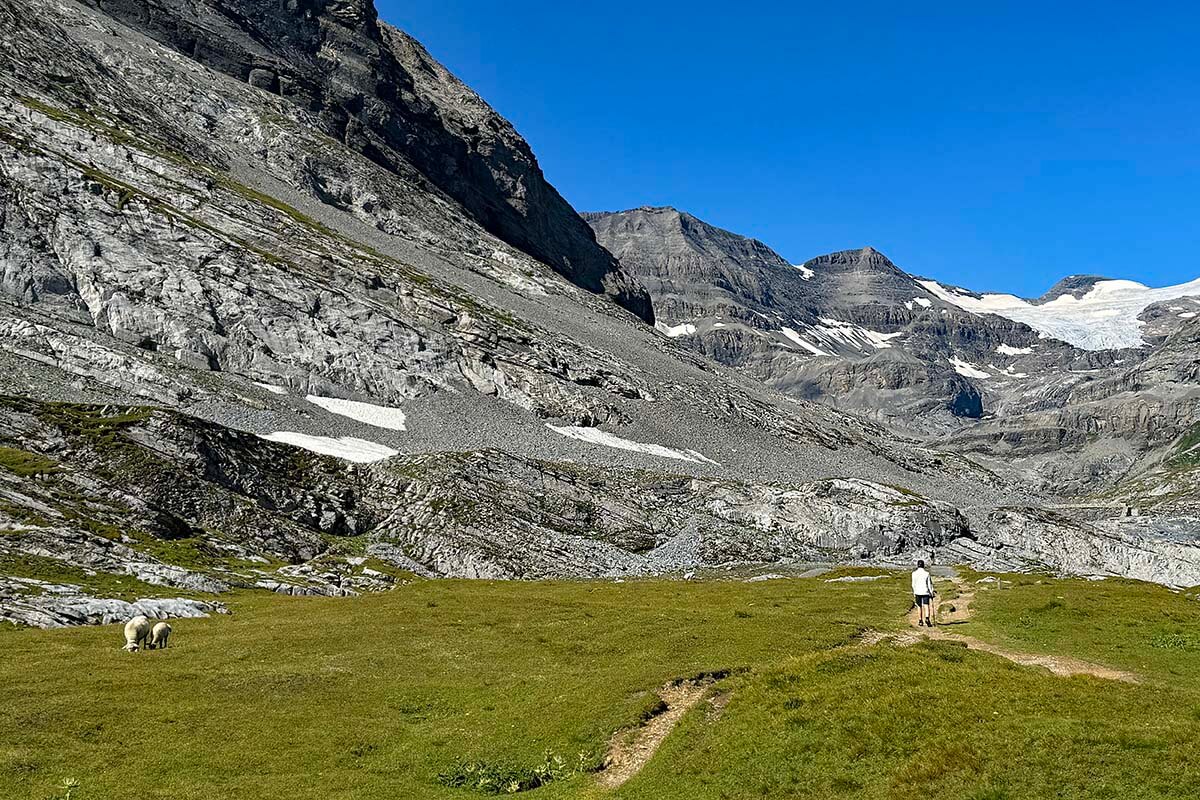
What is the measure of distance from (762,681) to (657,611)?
25348 mm

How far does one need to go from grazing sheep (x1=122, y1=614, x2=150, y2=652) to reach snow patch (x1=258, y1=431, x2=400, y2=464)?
216ft

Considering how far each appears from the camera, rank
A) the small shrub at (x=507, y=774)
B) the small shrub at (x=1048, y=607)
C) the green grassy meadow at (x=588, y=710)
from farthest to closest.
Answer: the small shrub at (x=1048, y=607) → the small shrub at (x=507, y=774) → the green grassy meadow at (x=588, y=710)

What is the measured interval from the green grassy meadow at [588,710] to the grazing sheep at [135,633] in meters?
1.41

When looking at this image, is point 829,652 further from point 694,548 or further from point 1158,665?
point 694,548

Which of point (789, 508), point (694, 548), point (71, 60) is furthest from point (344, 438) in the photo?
point (71, 60)

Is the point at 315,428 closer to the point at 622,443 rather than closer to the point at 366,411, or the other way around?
the point at 366,411

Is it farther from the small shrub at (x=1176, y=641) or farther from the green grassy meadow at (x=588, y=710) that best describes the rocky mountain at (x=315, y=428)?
the small shrub at (x=1176, y=641)

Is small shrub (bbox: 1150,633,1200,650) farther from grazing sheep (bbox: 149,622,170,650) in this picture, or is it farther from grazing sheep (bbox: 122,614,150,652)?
grazing sheep (bbox: 122,614,150,652)

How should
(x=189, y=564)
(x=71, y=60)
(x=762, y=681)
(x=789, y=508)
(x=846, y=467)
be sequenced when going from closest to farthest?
(x=762, y=681)
(x=189, y=564)
(x=789, y=508)
(x=846, y=467)
(x=71, y=60)

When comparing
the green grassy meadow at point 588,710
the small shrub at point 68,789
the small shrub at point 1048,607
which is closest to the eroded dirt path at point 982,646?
the green grassy meadow at point 588,710

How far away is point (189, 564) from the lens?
214ft

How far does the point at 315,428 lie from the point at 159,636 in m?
77.1

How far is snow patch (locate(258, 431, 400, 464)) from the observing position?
10744cm

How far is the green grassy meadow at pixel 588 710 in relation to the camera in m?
20.5
